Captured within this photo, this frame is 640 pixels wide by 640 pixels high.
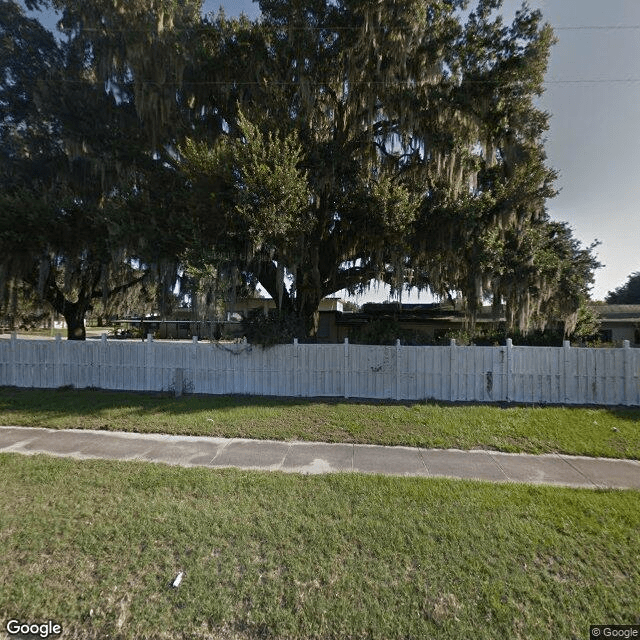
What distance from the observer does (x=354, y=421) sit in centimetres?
651

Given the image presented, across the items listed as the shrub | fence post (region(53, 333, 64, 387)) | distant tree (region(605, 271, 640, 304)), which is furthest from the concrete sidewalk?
distant tree (region(605, 271, 640, 304))

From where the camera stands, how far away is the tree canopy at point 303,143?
850 centimetres

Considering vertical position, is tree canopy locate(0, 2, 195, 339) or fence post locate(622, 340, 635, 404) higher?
tree canopy locate(0, 2, 195, 339)

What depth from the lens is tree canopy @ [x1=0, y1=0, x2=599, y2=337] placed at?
8500mm

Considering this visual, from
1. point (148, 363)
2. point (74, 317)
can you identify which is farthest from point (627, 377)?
point (74, 317)

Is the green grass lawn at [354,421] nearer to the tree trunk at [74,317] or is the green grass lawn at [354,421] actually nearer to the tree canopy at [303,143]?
the tree canopy at [303,143]

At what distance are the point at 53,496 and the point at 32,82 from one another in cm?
1416

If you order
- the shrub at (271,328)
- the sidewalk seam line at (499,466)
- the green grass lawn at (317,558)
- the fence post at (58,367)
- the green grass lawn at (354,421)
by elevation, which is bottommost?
the sidewalk seam line at (499,466)

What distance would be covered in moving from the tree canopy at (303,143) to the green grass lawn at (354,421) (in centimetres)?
346

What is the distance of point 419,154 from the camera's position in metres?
10.1

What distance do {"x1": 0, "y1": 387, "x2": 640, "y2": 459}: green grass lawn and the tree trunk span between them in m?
8.32

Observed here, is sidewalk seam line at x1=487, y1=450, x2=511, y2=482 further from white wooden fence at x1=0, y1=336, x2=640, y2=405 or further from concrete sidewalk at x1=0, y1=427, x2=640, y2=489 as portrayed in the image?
white wooden fence at x1=0, y1=336, x2=640, y2=405

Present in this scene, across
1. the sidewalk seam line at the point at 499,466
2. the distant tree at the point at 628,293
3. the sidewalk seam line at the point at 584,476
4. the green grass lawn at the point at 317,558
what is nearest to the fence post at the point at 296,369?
the green grass lawn at the point at 317,558

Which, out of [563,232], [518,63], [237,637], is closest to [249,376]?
[237,637]
